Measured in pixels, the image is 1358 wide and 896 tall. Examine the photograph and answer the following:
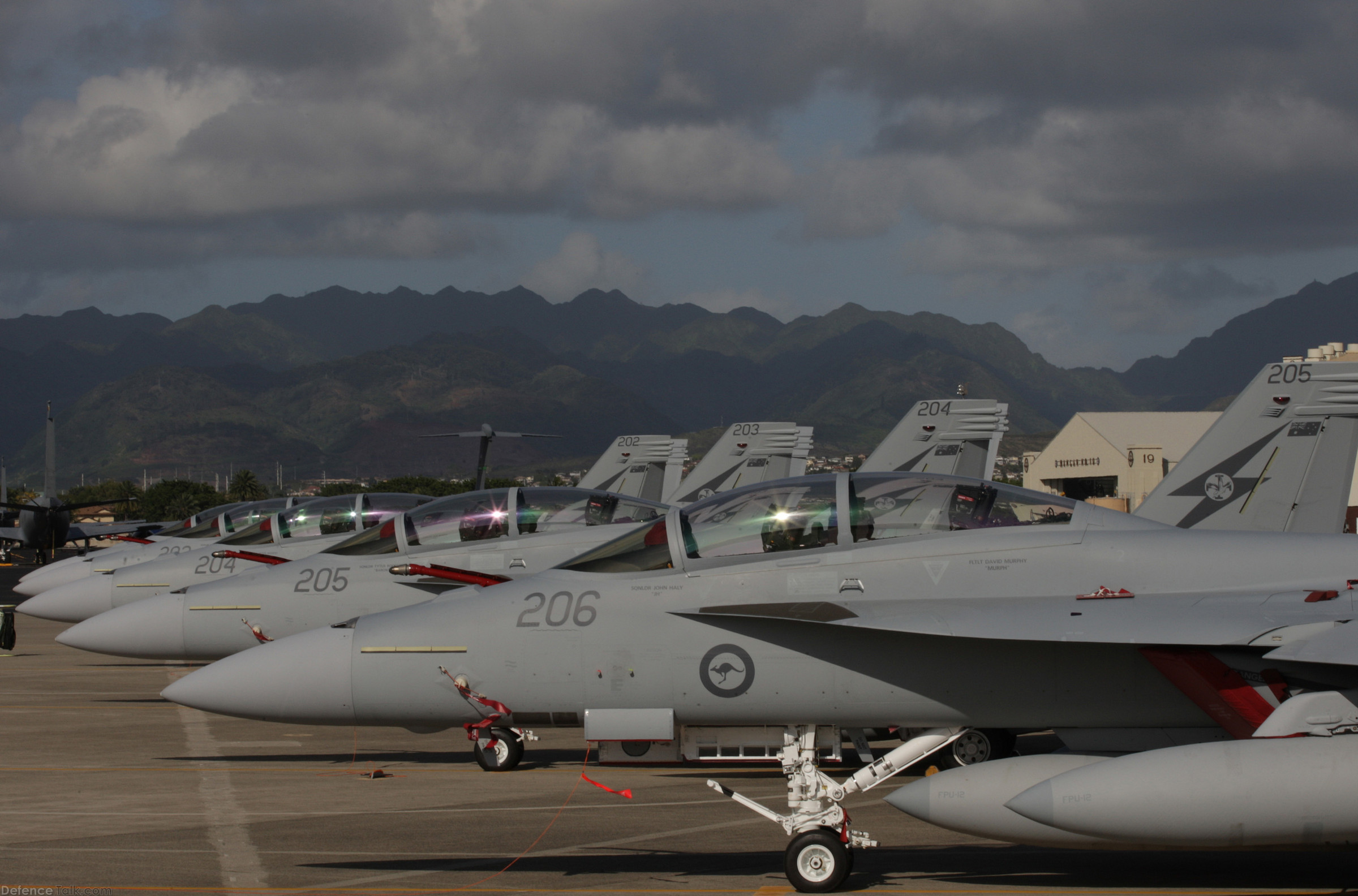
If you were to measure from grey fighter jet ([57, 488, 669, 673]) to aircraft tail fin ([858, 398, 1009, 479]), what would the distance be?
9002 millimetres

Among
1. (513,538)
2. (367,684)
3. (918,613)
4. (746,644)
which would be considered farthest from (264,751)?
(918,613)

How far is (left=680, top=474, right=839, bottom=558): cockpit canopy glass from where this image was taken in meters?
8.02

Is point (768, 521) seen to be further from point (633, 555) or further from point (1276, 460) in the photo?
point (1276, 460)

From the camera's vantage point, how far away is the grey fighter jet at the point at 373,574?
13.8 m

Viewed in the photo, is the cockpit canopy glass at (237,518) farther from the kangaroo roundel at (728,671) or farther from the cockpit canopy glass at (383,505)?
the kangaroo roundel at (728,671)

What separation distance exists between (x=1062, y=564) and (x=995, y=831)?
1808 mm

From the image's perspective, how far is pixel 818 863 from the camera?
7.40 meters

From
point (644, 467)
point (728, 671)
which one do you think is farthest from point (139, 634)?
point (644, 467)

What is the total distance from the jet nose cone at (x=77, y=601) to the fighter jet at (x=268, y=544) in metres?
0.12

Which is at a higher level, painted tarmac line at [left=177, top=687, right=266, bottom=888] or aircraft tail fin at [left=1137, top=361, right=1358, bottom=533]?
aircraft tail fin at [left=1137, top=361, right=1358, bottom=533]

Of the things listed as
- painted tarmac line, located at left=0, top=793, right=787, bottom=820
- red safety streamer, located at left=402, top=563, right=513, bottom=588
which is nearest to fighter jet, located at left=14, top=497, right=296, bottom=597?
red safety streamer, located at left=402, top=563, right=513, bottom=588

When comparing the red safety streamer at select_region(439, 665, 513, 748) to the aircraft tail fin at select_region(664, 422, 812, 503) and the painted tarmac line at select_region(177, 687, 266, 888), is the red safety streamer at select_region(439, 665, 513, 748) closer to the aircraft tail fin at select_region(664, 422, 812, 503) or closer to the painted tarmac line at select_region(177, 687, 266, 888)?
the painted tarmac line at select_region(177, 687, 266, 888)

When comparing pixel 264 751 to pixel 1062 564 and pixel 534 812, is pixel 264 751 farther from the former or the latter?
pixel 1062 564

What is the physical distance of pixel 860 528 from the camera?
8.04m
